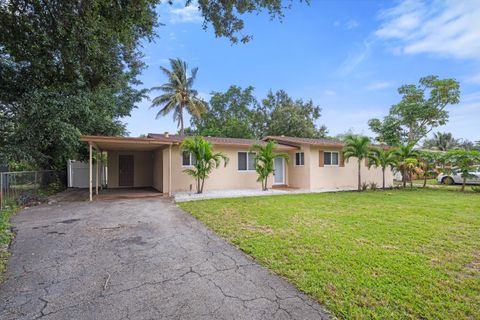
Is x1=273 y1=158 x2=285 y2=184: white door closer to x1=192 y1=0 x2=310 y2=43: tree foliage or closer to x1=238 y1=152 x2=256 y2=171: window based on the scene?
x1=238 y1=152 x2=256 y2=171: window

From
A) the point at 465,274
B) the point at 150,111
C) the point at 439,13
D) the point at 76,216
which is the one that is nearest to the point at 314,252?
the point at 465,274

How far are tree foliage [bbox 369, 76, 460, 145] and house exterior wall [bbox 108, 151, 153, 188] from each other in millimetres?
20410

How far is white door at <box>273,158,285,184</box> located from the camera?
1488 centimetres

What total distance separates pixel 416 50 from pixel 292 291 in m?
17.1

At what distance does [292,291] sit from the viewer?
291 cm

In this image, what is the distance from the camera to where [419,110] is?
21438 mm

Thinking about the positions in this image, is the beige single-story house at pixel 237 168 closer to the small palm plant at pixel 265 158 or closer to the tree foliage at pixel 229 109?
the small palm plant at pixel 265 158

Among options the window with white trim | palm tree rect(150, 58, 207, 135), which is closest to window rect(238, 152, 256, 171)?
the window with white trim

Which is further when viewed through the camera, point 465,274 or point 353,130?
point 353,130

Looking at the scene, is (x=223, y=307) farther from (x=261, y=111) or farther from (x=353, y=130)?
(x=353, y=130)

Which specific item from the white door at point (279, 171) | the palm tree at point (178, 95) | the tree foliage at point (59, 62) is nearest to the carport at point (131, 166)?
the tree foliage at point (59, 62)

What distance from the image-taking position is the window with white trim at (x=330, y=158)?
1443 centimetres

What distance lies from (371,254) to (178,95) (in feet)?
77.2

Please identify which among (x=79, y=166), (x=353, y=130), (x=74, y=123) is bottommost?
(x=79, y=166)
